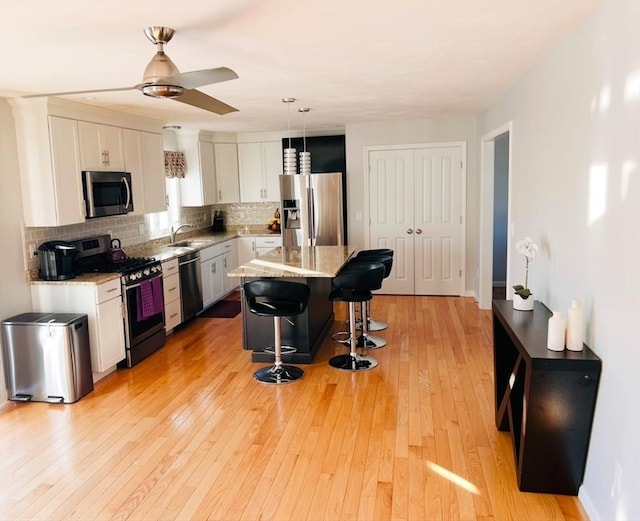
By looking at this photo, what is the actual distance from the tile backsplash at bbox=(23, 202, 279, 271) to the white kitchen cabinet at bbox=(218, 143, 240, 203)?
15.7 inches

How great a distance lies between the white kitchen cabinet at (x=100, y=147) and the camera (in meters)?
4.36

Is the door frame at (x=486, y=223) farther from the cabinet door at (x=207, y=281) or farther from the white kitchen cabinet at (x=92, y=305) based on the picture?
the white kitchen cabinet at (x=92, y=305)

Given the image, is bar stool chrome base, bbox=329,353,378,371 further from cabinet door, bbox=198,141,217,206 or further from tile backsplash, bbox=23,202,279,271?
cabinet door, bbox=198,141,217,206

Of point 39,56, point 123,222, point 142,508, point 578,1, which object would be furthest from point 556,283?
point 123,222

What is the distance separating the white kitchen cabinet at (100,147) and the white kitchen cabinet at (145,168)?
0.40 feet

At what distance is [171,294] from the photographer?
546 centimetres

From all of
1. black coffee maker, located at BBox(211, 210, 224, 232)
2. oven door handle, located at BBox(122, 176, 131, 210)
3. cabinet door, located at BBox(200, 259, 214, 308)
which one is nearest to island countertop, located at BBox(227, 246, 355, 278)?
cabinet door, located at BBox(200, 259, 214, 308)

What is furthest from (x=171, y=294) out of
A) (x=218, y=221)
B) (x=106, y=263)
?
(x=218, y=221)

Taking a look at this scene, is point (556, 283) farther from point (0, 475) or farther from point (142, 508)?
point (0, 475)

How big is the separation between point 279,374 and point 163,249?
9.07ft

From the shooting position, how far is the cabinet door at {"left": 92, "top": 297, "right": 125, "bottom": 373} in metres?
4.14

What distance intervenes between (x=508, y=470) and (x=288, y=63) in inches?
113

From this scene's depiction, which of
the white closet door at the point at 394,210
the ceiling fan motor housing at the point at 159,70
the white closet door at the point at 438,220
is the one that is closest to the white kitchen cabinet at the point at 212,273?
the white closet door at the point at 394,210

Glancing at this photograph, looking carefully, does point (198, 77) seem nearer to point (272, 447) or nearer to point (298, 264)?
point (272, 447)
